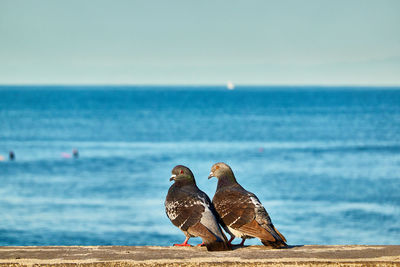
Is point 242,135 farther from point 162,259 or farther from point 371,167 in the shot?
point 162,259

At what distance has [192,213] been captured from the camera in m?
7.45

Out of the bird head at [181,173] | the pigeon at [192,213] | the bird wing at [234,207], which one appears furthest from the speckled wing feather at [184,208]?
the bird wing at [234,207]

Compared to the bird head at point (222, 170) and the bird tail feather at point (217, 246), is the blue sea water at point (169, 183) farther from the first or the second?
the bird tail feather at point (217, 246)

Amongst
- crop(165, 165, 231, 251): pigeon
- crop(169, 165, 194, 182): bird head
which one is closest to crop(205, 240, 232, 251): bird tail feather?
crop(165, 165, 231, 251): pigeon

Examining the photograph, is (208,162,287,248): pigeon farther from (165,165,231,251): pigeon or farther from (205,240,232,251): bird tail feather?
(205,240,232,251): bird tail feather

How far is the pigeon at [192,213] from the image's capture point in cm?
720

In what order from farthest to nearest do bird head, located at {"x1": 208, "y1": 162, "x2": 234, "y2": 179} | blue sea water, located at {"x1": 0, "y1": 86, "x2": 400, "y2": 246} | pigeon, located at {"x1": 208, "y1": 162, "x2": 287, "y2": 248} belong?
blue sea water, located at {"x1": 0, "y1": 86, "x2": 400, "y2": 246}, bird head, located at {"x1": 208, "y1": 162, "x2": 234, "y2": 179}, pigeon, located at {"x1": 208, "y1": 162, "x2": 287, "y2": 248}

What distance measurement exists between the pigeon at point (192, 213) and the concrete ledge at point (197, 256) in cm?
16

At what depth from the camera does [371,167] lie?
4672cm

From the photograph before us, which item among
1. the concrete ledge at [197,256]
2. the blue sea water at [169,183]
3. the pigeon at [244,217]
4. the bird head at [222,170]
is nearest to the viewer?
the concrete ledge at [197,256]

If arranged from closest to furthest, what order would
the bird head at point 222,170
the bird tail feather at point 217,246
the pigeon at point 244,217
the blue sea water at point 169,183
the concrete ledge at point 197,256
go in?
the concrete ledge at point 197,256, the bird tail feather at point 217,246, the pigeon at point 244,217, the bird head at point 222,170, the blue sea water at point 169,183

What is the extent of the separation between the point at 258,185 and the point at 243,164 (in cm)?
1373

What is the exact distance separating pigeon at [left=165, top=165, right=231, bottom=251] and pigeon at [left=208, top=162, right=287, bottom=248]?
0.45 ft

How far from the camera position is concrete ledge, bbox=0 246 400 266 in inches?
256
